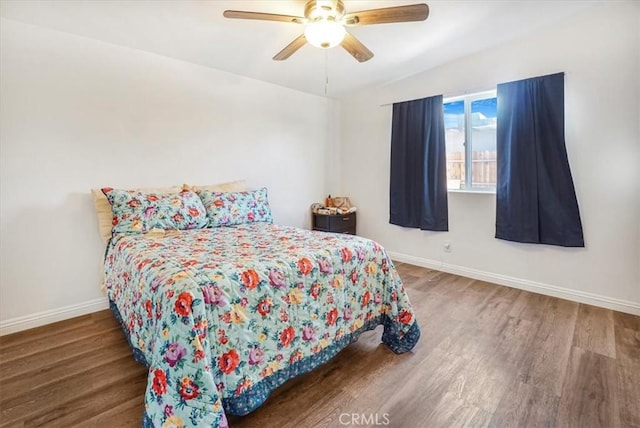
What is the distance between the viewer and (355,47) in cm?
Result: 221

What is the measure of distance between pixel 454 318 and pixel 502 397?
3.00ft

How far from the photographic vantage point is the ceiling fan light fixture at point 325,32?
1902 mm

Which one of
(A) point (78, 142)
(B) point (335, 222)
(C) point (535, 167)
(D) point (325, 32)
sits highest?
(D) point (325, 32)

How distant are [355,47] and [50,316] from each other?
313cm

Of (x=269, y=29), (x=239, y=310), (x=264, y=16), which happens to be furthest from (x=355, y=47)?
(x=239, y=310)

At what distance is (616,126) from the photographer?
2529 millimetres

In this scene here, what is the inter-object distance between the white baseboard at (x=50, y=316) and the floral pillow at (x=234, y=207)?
3.91ft

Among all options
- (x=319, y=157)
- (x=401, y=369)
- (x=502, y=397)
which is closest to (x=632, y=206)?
(x=502, y=397)

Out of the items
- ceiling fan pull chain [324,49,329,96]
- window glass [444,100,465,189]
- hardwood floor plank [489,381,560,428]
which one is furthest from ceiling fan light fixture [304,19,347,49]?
hardwood floor plank [489,381,560,428]

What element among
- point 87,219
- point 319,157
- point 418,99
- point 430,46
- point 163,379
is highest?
point 430,46

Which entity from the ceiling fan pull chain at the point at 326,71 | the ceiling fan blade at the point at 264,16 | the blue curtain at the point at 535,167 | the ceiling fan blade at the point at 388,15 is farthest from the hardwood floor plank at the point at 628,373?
the ceiling fan pull chain at the point at 326,71

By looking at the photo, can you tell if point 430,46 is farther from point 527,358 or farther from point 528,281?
point 527,358

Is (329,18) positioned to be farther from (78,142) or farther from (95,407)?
(95,407)

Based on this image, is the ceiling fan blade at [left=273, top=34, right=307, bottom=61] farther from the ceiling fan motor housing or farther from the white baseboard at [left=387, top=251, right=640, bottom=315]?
the white baseboard at [left=387, top=251, right=640, bottom=315]
